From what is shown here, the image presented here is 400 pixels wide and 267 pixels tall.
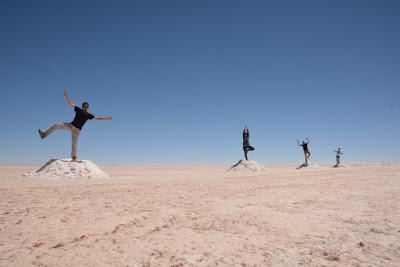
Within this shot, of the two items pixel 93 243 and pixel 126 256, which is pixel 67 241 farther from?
pixel 126 256

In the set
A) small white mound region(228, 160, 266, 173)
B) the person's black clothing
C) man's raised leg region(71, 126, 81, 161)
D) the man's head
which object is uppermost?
the man's head

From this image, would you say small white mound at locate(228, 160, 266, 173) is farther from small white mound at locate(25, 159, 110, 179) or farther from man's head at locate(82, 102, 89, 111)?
man's head at locate(82, 102, 89, 111)

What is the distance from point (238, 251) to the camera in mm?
3408

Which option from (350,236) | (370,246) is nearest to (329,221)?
(350,236)

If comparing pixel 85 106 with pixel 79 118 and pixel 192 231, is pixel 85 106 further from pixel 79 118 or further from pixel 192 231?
pixel 192 231

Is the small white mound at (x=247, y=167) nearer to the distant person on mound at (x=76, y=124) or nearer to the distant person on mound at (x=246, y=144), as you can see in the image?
the distant person on mound at (x=246, y=144)

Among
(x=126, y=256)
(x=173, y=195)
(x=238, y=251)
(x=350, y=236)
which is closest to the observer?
(x=126, y=256)

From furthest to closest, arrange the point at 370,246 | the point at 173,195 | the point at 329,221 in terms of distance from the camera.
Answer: the point at 173,195, the point at 329,221, the point at 370,246

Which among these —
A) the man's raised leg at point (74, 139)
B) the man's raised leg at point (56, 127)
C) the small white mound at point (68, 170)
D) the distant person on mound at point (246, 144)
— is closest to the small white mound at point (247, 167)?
the distant person on mound at point (246, 144)

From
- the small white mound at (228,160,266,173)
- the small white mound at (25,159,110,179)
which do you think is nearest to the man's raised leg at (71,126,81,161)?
the small white mound at (25,159,110,179)

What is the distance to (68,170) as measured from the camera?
38.6 feet

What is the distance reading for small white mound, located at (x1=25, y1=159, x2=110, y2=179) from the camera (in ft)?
37.4

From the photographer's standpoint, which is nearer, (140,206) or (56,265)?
(56,265)

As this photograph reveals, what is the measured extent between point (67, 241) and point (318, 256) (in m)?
2.92
